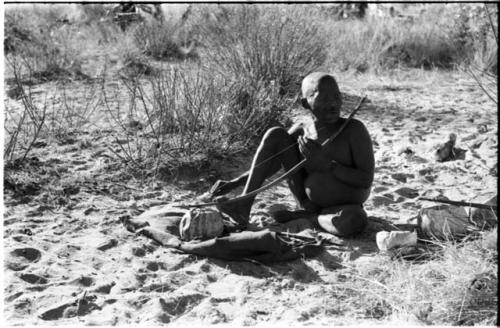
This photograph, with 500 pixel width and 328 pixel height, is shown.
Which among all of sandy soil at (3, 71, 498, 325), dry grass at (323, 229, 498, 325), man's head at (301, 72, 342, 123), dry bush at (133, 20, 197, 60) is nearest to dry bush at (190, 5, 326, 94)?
sandy soil at (3, 71, 498, 325)

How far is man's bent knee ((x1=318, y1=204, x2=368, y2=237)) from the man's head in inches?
21.0

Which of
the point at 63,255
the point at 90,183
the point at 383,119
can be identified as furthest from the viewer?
the point at 383,119

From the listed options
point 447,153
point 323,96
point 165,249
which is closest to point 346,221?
point 323,96

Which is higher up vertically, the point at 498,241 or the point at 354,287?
Result: the point at 498,241

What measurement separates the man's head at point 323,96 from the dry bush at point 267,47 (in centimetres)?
207

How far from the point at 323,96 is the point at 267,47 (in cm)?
292

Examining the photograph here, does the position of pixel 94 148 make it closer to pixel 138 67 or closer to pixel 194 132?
pixel 194 132

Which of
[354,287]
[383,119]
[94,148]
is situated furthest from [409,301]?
[383,119]

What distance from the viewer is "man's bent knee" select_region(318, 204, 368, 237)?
4012mm

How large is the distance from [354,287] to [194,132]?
2421 mm

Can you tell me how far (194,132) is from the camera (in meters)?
5.46

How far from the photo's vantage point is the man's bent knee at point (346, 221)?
4.01 meters

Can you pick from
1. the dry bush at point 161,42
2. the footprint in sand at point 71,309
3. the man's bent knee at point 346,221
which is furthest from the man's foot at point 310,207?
the dry bush at point 161,42

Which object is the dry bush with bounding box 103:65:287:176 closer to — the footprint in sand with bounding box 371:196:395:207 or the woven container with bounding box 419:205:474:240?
the footprint in sand with bounding box 371:196:395:207
